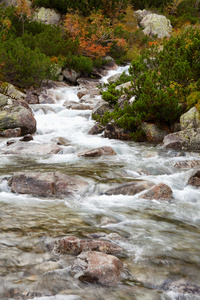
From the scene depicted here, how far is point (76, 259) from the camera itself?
2391 millimetres

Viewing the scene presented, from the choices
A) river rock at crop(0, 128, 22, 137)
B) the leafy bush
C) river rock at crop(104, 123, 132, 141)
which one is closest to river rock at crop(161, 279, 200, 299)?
river rock at crop(104, 123, 132, 141)

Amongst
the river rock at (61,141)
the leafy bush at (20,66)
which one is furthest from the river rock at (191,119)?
the leafy bush at (20,66)

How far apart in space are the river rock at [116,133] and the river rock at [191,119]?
205 cm

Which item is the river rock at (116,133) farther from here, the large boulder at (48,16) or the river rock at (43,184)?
the large boulder at (48,16)

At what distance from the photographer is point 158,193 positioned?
4.70m

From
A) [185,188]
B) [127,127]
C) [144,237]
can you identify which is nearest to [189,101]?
[127,127]

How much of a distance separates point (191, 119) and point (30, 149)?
17.7 ft

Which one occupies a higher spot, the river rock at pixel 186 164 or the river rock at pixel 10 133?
the river rock at pixel 186 164

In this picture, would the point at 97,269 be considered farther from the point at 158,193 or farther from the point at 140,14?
the point at 140,14

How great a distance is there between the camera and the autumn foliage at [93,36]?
23.6m

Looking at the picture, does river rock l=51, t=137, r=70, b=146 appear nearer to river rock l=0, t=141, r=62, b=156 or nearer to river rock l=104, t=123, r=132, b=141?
river rock l=0, t=141, r=62, b=156

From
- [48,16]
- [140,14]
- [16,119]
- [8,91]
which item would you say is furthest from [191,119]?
[140,14]

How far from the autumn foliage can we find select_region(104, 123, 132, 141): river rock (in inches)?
588

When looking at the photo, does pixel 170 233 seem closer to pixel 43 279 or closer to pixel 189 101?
pixel 43 279
